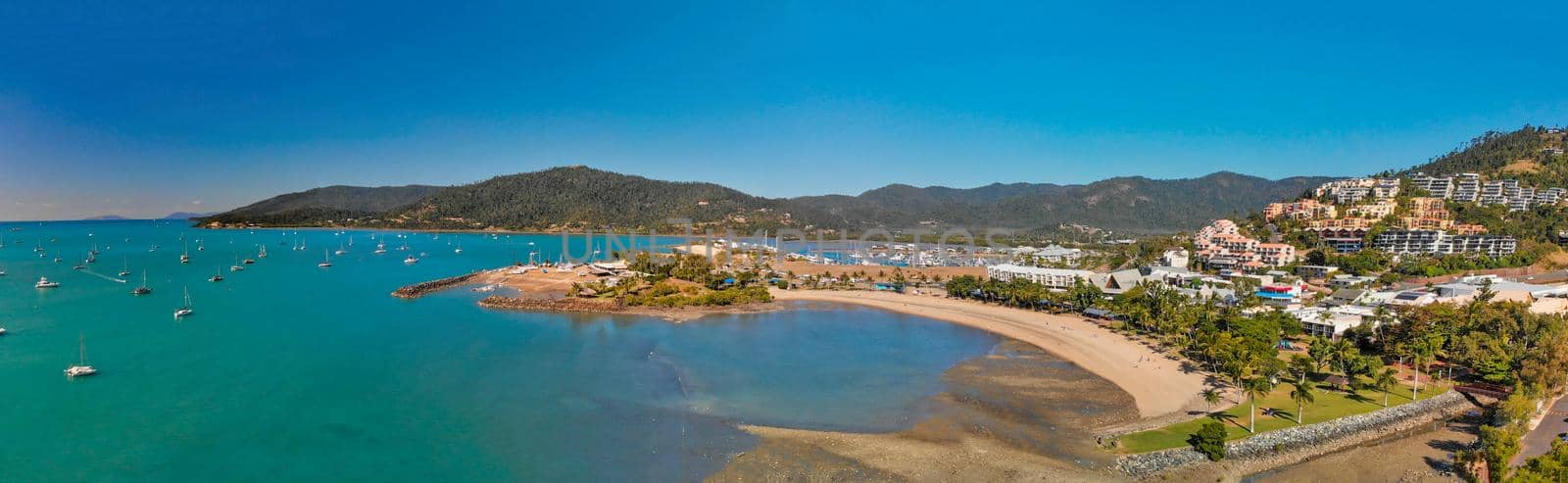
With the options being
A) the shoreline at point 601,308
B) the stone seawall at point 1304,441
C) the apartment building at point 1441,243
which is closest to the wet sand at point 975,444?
the stone seawall at point 1304,441

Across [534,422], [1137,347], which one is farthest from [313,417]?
[1137,347]

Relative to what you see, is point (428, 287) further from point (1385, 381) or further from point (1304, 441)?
point (1385, 381)

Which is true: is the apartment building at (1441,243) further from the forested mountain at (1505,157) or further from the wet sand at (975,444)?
the wet sand at (975,444)

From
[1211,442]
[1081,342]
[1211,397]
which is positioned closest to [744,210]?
[1081,342]

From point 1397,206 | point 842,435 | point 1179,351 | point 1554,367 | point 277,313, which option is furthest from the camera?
point 1397,206

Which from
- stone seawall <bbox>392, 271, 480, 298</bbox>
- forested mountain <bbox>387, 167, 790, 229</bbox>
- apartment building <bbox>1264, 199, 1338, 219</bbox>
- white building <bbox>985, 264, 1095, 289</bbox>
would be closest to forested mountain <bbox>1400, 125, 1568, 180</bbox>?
apartment building <bbox>1264, 199, 1338, 219</bbox>

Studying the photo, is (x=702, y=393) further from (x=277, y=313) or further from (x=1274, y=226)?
(x=1274, y=226)
